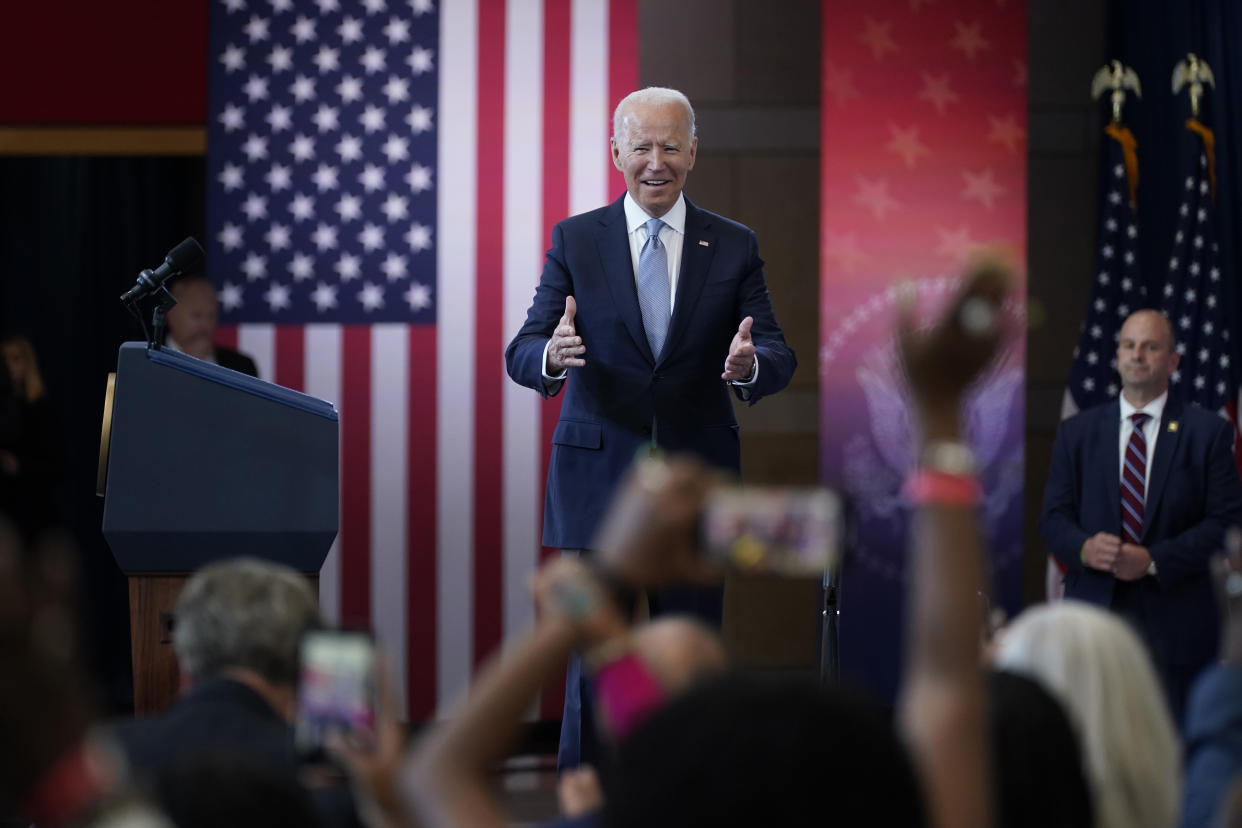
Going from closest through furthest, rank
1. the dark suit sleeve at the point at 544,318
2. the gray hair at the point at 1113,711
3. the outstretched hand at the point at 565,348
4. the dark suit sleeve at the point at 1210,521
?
the gray hair at the point at 1113,711
the outstretched hand at the point at 565,348
the dark suit sleeve at the point at 544,318
the dark suit sleeve at the point at 1210,521

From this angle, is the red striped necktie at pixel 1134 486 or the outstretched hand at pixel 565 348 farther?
the red striped necktie at pixel 1134 486

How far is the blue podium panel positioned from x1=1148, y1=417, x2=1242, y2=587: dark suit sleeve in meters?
2.34

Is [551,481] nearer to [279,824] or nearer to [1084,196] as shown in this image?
[279,824]

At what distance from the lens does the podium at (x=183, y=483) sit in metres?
2.86

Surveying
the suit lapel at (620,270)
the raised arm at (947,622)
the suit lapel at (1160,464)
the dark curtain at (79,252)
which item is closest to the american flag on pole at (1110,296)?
the suit lapel at (1160,464)

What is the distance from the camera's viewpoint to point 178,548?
2.88 m

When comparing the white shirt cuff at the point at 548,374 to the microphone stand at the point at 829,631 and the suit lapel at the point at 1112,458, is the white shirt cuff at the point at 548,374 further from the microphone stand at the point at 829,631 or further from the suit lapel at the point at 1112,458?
the suit lapel at the point at 1112,458

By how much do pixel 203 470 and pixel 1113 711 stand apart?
1.99 meters

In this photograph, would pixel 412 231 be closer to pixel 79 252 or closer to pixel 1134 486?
pixel 79 252

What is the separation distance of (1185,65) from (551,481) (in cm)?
327

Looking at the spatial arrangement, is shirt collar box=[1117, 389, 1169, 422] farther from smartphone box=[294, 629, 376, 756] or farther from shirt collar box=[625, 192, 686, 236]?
smartphone box=[294, 629, 376, 756]

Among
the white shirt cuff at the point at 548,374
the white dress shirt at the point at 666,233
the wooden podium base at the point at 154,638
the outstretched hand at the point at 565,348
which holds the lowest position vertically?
the wooden podium base at the point at 154,638

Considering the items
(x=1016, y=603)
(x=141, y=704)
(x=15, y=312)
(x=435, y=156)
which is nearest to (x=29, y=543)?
(x=15, y=312)

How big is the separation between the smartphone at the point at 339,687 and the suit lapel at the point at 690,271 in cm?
198
